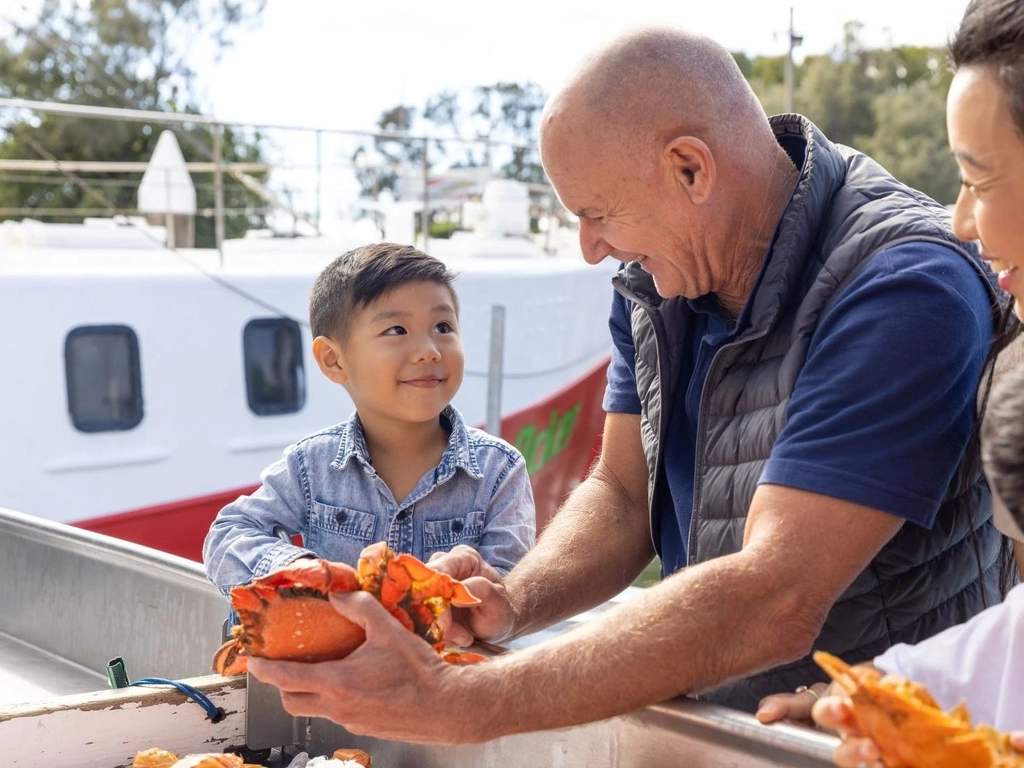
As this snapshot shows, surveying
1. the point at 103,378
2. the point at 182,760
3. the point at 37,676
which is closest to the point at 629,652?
the point at 182,760

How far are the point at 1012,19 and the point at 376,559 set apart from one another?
42.9 inches

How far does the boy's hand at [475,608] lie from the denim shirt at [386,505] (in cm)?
31

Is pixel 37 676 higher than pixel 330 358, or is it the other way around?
pixel 330 358

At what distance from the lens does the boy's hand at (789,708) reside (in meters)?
1.50

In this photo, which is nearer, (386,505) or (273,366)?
(386,505)

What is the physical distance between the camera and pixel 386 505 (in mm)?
2479

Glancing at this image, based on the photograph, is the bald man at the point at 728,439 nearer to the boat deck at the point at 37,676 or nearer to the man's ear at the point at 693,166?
the man's ear at the point at 693,166

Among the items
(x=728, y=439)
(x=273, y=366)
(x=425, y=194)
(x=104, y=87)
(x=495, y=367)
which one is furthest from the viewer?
(x=104, y=87)

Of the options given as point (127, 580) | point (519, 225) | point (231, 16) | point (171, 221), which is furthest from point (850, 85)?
point (127, 580)

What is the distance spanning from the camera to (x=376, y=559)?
5.42 ft

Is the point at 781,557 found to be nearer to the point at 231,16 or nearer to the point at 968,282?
the point at 968,282

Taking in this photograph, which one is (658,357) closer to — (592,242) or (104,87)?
(592,242)

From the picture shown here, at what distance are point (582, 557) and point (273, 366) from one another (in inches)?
280

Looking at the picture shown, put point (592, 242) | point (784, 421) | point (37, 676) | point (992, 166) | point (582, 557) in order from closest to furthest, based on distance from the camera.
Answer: point (992, 166) → point (784, 421) → point (592, 242) → point (582, 557) → point (37, 676)
